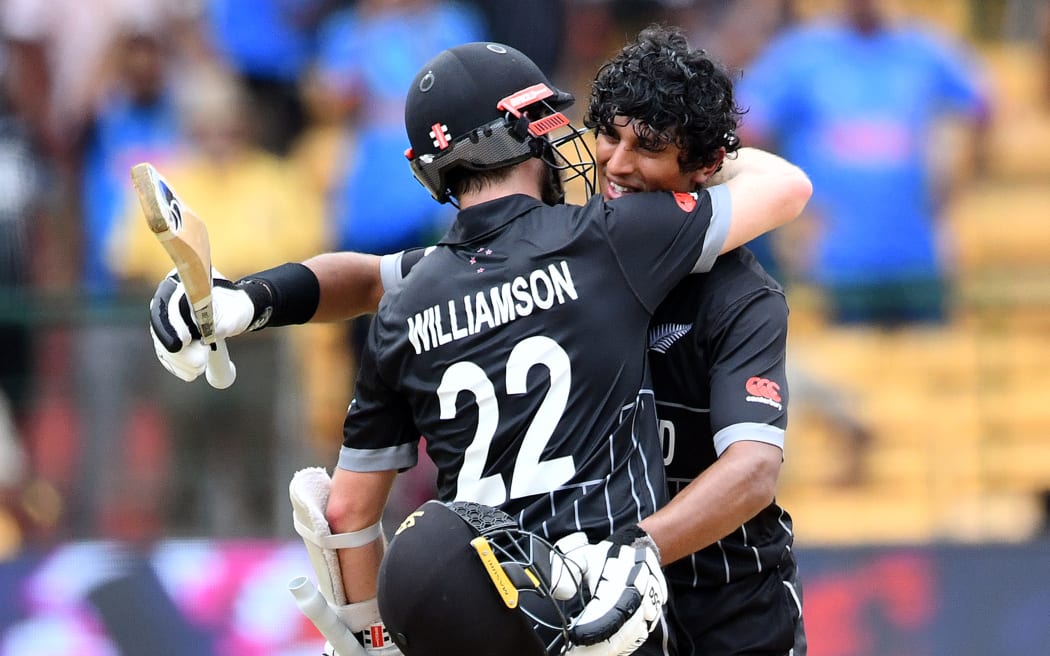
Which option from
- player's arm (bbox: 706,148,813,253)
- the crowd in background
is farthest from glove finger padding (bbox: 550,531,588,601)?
the crowd in background

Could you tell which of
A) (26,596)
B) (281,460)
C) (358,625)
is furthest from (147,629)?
(358,625)

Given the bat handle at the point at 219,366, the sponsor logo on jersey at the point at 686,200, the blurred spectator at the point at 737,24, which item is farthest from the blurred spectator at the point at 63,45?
the sponsor logo on jersey at the point at 686,200

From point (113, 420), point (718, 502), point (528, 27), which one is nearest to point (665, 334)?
point (718, 502)

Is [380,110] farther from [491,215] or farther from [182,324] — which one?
[182,324]

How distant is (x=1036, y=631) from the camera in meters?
7.00

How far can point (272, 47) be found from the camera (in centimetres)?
867

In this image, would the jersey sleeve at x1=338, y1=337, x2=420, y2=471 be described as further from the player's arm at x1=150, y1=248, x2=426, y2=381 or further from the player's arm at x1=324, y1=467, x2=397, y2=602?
the player's arm at x1=150, y1=248, x2=426, y2=381

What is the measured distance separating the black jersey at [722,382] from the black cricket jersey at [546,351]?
0.59ft

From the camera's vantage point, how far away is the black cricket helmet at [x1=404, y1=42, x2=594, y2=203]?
11.4 ft

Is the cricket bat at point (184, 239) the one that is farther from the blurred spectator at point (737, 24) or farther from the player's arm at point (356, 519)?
the blurred spectator at point (737, 24)

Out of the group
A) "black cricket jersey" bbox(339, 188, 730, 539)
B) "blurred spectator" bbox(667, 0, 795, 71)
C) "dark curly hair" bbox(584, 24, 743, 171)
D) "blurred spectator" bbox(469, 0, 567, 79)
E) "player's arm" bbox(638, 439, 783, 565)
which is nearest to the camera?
"player's arm" bbox(638, 439, 783, 565)

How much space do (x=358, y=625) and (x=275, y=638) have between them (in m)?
3.53

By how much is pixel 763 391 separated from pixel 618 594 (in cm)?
67

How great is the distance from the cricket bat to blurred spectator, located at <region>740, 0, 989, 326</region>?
467cm
